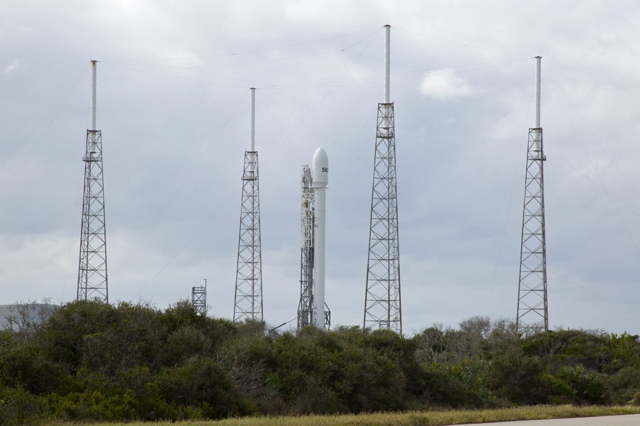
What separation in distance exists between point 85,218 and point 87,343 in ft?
60.1

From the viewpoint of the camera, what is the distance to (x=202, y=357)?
1109 inches

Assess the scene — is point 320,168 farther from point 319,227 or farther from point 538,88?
point 538,88

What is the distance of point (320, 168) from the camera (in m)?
60.4

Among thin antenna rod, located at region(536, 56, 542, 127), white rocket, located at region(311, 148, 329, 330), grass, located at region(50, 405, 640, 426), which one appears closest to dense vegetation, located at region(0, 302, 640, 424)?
grass, located at region(50, 405, 640, 426)

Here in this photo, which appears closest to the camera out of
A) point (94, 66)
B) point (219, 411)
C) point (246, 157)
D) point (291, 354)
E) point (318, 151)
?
point (219, 411)

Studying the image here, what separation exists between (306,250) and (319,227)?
1.95 m

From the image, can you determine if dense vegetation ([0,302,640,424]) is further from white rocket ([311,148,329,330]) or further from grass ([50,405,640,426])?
white rocket ([311,148,329,330])

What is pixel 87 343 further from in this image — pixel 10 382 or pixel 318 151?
pixel 318 151

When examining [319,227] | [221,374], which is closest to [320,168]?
[319,227]

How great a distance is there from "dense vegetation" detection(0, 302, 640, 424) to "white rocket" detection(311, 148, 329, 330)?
1754 centimetres

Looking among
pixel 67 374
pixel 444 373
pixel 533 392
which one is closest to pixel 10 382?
pixel 67 374

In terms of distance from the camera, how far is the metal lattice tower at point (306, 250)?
59250 mm

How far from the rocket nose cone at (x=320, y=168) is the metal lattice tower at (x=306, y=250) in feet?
1.90

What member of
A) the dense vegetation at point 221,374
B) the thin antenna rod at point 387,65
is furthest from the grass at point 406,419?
the thin antenna rod at point 387,65
